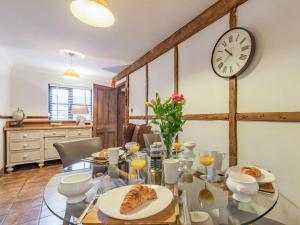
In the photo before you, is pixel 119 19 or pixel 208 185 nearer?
pixel 208 185

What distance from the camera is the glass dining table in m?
0.77

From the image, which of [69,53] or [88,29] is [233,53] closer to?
[88,29]

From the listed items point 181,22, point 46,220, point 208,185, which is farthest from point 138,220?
point 181,22

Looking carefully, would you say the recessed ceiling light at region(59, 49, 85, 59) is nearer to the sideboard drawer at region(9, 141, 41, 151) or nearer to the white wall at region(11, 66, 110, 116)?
the white wall at region(11, 66, 110, 116)

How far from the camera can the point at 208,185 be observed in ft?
3.53

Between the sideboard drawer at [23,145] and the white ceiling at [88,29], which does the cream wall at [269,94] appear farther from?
the sideboard drawer at [23,145]

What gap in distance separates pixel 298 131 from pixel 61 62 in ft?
14.7

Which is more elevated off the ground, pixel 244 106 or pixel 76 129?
pixel 244 106

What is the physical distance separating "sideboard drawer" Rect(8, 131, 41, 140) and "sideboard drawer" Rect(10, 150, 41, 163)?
327 millimetres

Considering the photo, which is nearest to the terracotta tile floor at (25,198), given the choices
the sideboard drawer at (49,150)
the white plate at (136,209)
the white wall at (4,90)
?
the sideboard drawer at (49,150)

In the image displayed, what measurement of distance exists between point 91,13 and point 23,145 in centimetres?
362

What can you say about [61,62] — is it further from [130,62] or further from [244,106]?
[244,106]

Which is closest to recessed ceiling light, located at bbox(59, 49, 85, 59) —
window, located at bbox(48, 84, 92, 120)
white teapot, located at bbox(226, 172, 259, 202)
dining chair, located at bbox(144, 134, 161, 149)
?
window, located at bbox(48, 84, 92, 120)

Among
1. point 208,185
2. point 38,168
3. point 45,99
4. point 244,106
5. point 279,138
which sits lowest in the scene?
point 38,168
